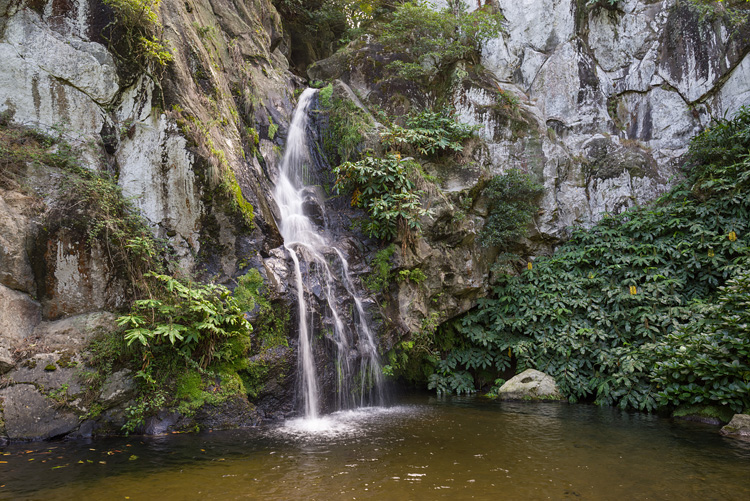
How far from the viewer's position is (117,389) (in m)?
5.63

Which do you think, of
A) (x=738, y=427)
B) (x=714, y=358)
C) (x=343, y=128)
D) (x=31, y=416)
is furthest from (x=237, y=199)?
(x=738, y=427)

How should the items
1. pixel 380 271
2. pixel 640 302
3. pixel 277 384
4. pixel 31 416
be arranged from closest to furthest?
1. pixel 31 416
2. pixel 277 384
3. pixel 640 302
4. pixel 380 271

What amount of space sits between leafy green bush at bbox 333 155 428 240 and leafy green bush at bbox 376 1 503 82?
4603 millimetres

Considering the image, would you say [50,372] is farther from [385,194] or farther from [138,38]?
[385,194]

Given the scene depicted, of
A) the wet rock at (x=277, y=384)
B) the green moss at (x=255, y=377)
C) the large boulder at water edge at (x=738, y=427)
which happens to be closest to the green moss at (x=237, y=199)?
the wet rock at (x=277, y=384)

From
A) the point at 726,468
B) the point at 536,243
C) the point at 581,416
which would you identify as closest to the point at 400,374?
the point at 581,416

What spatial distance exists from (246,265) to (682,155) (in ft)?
39.6

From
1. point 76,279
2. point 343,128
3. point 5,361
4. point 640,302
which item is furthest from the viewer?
point 343,128

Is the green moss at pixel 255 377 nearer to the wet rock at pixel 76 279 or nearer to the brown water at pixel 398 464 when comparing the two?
the brown water at pixel 398 464

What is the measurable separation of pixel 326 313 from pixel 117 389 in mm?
3492

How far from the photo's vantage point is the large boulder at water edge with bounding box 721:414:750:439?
18.7 ft

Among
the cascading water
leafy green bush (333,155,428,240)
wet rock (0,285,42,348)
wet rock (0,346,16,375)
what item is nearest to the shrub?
leafy green bush (333,155,428,240)

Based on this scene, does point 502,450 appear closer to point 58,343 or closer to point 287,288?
point 287,288

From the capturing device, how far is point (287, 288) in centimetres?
743
